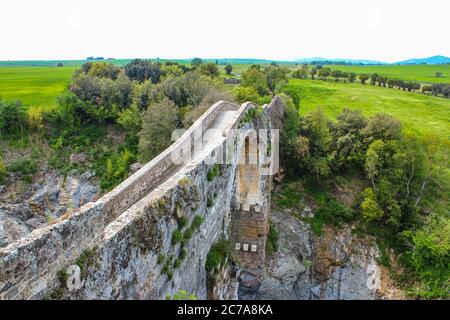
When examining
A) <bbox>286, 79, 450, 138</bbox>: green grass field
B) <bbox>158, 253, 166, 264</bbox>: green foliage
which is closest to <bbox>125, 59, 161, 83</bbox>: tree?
<bbox>286, 79, 450, 138</bbox>: green grass field

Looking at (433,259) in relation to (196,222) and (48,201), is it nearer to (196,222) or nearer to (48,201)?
(196,222)

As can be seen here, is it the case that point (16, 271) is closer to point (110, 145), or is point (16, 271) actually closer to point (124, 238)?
point (124, 238)

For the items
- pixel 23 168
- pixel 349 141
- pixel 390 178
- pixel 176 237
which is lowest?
pixel 390 178

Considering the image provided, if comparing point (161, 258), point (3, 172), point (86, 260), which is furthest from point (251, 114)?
point (3, 172)

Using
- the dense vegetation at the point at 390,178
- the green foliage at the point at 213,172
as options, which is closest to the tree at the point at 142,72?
the dense vegetation at the point at 390,178

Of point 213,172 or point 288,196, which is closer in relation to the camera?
point 213,172

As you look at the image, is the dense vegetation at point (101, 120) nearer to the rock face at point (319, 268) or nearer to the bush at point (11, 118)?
the bush at point (11, 118)

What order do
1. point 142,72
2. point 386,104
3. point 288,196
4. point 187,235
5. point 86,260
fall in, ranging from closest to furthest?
1. point 86,260
2. point 187,235
3. point 288,196
4. point 142,72
5. point 386,104
